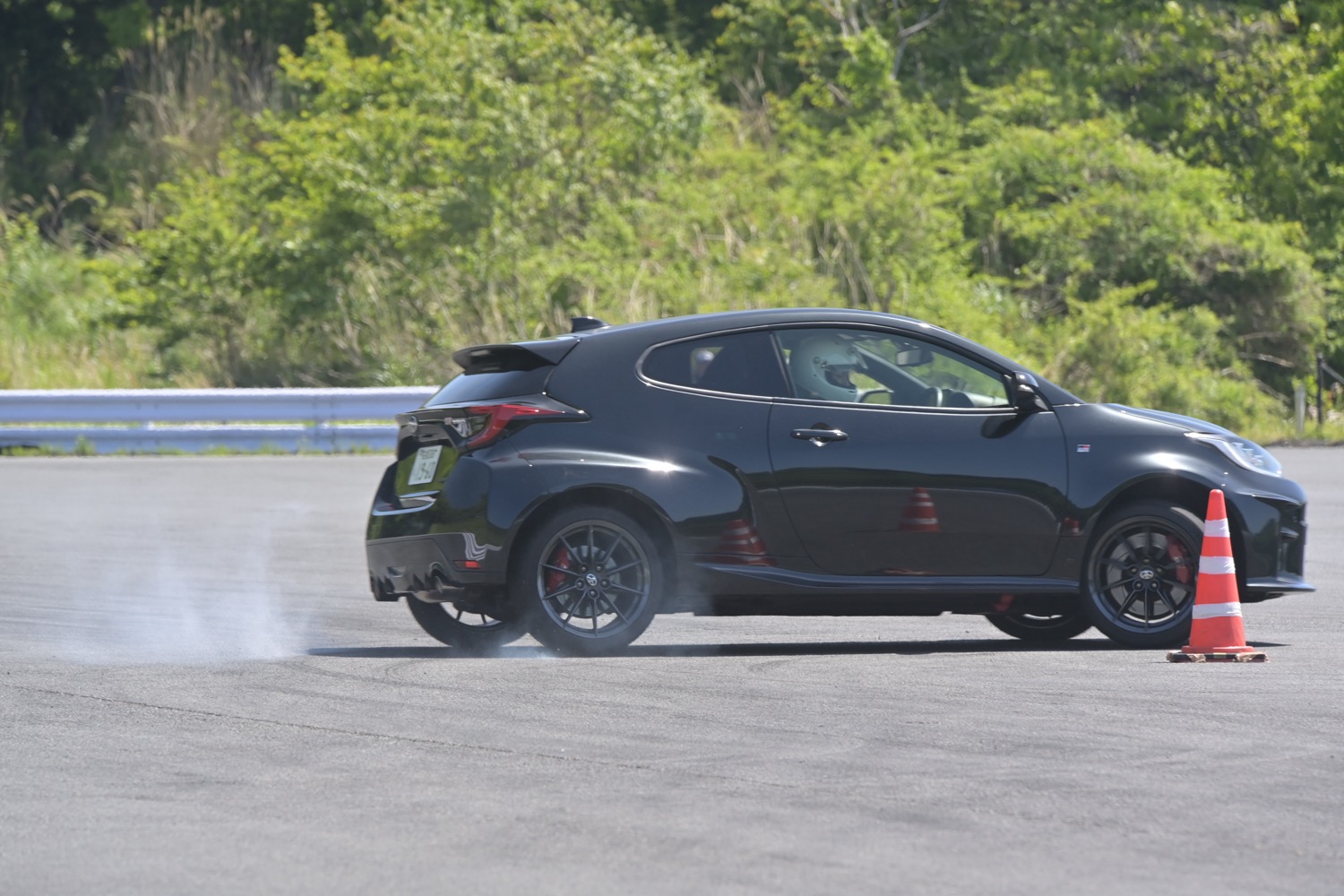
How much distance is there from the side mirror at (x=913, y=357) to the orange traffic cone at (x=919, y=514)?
626 millimetres

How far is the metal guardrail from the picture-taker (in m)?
25.2

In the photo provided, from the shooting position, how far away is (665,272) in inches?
1151

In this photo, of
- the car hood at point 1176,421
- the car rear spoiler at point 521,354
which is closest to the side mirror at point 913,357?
the car hood at point 1176,421

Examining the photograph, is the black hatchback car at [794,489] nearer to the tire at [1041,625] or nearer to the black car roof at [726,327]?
the black car roof at [726,327]

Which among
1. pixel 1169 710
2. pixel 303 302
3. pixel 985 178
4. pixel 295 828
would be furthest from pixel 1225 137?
pixel 295 828

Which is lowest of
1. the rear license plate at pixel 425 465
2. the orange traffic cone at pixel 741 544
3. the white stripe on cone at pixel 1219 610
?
the white stripe on cone at pixel 1219 610

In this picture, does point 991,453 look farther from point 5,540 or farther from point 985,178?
point 985,178

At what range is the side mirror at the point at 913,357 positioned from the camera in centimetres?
964

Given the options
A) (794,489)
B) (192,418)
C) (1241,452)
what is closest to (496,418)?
(794,489)

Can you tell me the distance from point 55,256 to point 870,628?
1171 inches

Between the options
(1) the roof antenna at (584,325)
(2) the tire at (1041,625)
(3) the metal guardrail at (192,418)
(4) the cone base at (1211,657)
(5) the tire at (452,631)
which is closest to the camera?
(4) the cone base at (1211,657)

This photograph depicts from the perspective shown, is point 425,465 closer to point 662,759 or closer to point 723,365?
point 723,365

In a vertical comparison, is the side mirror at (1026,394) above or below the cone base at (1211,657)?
above

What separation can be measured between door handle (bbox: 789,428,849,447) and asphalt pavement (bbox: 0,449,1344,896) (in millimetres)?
993
